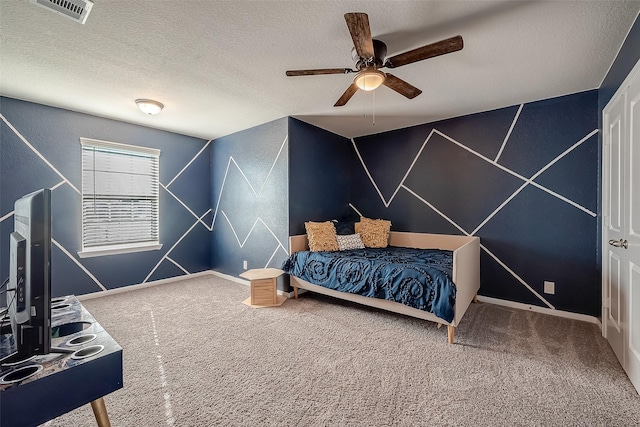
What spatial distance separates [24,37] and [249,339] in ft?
9.16

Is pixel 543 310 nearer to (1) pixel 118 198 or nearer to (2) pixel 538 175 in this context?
(2) pixel 538 175

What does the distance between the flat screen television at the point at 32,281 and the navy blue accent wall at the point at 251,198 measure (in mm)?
2622

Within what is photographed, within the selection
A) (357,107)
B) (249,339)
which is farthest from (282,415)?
(357,107)

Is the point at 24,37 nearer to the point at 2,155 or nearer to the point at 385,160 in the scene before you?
the point at 2,155

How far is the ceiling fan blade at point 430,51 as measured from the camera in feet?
5.09

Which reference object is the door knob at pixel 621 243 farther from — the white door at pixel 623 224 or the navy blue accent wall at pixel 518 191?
the navy blue accent wall at pixel 518 191

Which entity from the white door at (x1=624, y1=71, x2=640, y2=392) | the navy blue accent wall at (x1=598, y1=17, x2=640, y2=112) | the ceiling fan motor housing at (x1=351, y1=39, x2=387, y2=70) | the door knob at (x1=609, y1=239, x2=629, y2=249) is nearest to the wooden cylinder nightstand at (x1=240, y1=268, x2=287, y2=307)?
the ceiling fan motor housing at (x1=351, y1=39, x2=387, y2=70)

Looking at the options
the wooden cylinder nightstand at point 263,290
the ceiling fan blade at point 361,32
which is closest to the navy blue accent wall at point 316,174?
the wooden cylinder nightstand at point 263,290

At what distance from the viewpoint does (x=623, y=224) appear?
187cm

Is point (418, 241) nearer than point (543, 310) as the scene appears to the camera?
No

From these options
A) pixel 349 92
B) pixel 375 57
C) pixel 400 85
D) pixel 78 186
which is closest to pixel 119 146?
pixel 78 186

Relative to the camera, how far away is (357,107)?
317 centimetres

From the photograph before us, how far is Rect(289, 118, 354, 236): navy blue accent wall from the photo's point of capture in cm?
355

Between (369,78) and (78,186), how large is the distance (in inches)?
146
